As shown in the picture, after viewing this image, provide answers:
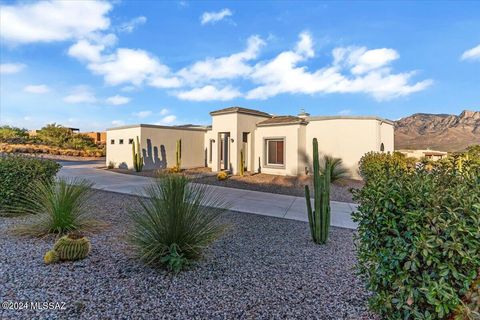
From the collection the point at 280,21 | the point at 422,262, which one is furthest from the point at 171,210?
the point at 280,21

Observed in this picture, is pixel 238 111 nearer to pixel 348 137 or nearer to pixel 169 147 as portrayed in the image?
pixel 169 147

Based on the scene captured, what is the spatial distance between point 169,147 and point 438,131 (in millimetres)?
33479

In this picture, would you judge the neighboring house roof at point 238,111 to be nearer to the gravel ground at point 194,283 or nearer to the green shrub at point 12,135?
Result: the gravel ground at point 194,283

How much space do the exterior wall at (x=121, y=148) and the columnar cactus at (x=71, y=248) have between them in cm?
1442

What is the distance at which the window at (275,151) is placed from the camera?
646 inches

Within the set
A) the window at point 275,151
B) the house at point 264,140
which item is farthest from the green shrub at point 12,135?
the window at point 275,151

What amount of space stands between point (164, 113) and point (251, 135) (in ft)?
24.2

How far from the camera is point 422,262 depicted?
213 cm

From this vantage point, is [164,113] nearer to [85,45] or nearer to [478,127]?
[85,45]

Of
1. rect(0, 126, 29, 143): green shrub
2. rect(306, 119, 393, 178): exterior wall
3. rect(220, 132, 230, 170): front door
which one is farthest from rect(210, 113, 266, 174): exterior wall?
rect(0, 126, 29, 143): green shrub

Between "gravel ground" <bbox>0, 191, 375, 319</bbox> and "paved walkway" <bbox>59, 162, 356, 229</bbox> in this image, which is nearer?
"gravel ground" <bbox>0, 191, 375, 319</bbox>

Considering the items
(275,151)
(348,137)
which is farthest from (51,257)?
(348,137)

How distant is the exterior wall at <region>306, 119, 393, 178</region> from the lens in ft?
49.8

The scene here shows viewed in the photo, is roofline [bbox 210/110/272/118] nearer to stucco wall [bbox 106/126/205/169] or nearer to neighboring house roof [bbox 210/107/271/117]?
neighboring house roof [bbox 210/107/271/117]
